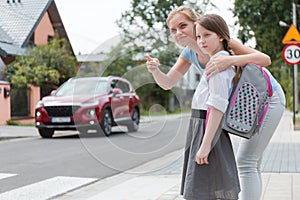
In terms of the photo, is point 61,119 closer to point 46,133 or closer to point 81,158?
point 46,133

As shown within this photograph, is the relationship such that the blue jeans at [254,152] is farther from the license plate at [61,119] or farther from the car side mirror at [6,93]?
the car side mirror at [6,93]

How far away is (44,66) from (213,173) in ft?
59.7

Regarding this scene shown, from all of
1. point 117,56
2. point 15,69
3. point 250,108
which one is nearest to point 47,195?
point 117,56

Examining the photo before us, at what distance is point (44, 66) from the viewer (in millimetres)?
20484

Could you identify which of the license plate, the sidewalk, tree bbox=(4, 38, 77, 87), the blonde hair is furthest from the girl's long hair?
tree bbox=(4, 38, 77, 87)

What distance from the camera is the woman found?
3.15m

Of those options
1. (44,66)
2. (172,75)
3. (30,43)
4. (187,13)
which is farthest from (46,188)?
(30,43)

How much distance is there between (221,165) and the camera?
9.84 ft

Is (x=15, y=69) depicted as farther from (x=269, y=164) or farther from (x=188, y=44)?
(x=188, y=44)

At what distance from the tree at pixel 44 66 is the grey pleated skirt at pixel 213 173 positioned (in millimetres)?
17173

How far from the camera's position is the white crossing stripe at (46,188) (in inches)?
218

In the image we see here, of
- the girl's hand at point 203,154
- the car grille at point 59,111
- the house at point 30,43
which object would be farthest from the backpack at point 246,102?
the car grille at point 59,111

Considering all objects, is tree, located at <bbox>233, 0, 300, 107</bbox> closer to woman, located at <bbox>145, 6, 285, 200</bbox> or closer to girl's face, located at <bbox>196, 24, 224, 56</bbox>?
woman, located at <bbox>145, 6, 285, 200</bbox>

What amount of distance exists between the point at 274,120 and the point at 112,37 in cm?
142
